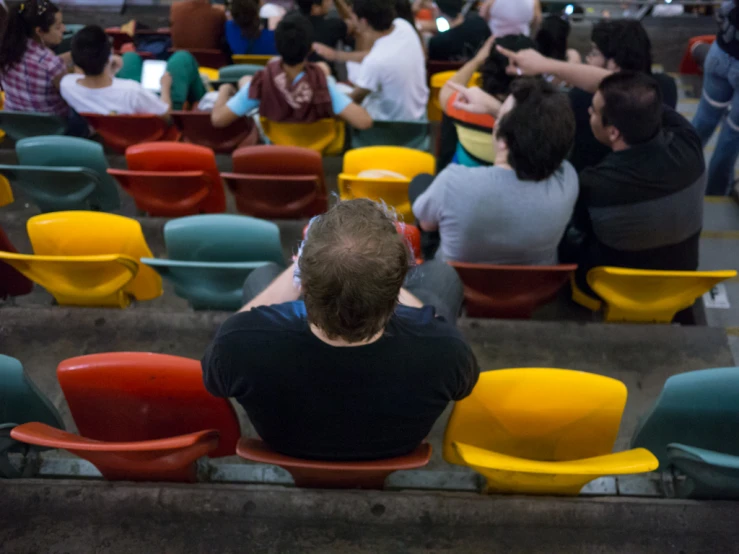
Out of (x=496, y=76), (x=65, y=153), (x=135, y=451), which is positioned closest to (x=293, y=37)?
(x=496, y=76)

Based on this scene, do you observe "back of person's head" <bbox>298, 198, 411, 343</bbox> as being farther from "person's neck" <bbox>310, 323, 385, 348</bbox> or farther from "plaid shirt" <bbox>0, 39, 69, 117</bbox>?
"plaid shirt" <bbox>0, 39, 69, 117</bbox>

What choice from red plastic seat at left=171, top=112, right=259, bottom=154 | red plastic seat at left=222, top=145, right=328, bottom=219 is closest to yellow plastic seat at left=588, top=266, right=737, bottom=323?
red plastic seat at left=222, top=145, right=328, bottom=219

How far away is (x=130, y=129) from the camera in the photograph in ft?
10.9

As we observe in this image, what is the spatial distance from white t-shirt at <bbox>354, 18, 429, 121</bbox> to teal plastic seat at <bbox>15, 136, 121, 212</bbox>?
5.13 feet

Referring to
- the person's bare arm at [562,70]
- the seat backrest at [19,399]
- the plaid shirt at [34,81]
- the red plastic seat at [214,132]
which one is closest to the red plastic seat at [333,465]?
the seat backrest at [19,399]

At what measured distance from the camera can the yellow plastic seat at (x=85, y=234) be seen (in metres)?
1.99

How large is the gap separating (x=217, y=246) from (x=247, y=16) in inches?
118

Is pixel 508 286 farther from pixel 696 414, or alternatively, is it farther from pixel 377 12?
pixel 377 12

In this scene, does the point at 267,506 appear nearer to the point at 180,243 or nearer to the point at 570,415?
the point at 570,415

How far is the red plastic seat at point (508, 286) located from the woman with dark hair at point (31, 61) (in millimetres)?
2992

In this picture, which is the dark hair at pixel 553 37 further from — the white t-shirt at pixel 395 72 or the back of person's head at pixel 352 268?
the back of person's head at pixel 352 268

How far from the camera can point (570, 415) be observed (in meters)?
1.32

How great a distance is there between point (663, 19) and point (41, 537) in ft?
22.5

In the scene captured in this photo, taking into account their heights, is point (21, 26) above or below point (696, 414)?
above
